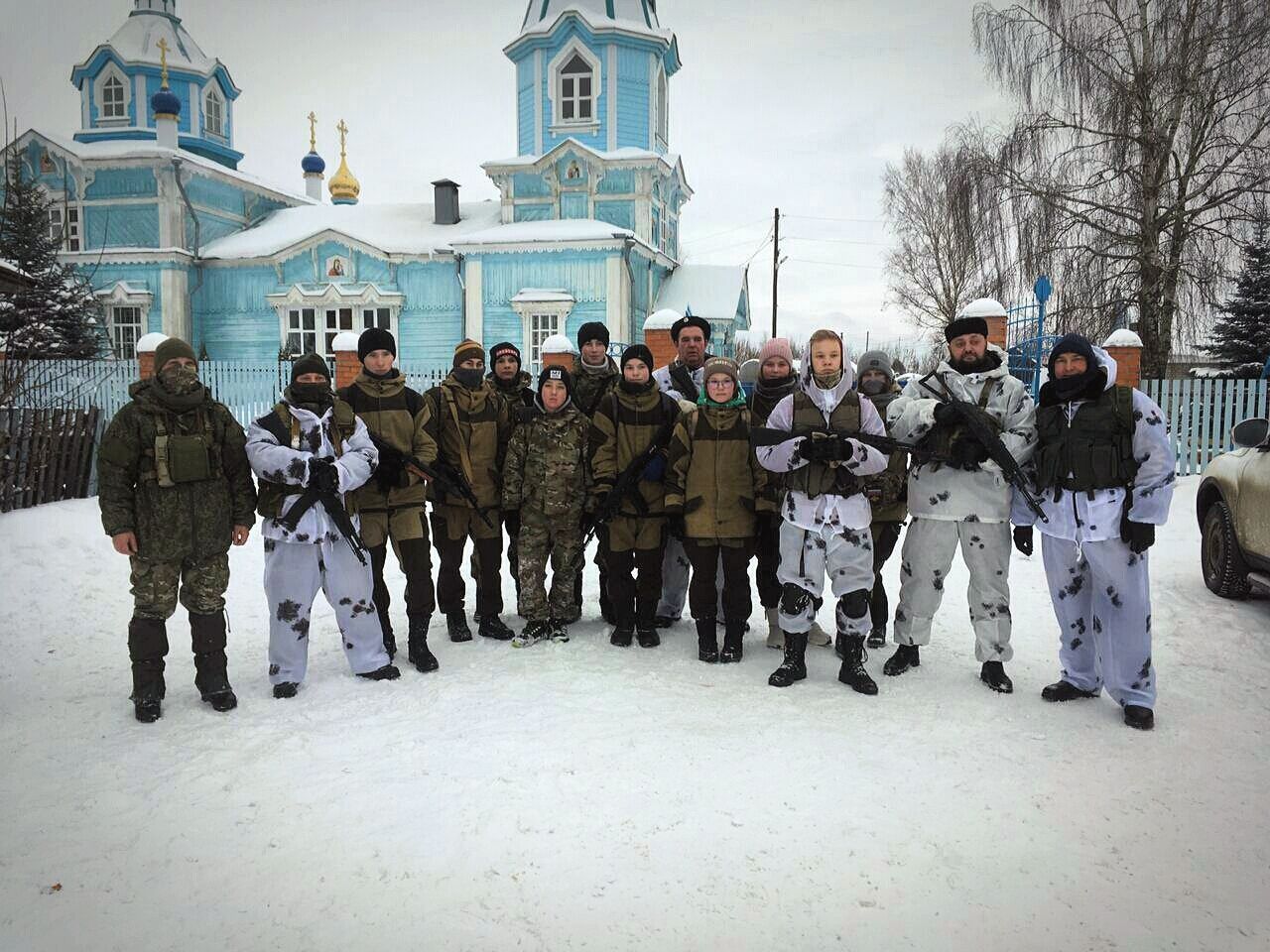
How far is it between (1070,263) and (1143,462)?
40.3 feet

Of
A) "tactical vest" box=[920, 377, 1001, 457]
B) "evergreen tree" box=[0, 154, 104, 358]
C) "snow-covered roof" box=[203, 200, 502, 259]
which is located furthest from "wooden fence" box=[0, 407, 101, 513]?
"snow-covered roof" box=[203, 200, 502, 259]

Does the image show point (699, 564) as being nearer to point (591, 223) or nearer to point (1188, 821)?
point (1188, 821)

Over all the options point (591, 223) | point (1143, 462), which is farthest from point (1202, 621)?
point (591, 223)

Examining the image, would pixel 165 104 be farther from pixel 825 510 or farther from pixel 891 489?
pixel 825 510

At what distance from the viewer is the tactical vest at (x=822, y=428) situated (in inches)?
173

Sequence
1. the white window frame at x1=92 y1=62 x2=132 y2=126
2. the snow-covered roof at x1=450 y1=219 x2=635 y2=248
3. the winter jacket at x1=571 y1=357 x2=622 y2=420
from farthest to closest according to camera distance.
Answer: the white window frame at x1=92 y1=62 x2=132 y2=126 → the snow-covered roof at x1=450 y1=219 x2=635 y2=248 → the winter jacket at x1=571 y1=357 x2=622 y2=420

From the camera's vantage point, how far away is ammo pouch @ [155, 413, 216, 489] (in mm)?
3971

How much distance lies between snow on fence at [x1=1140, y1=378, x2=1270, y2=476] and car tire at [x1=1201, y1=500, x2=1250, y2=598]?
604 centimetres

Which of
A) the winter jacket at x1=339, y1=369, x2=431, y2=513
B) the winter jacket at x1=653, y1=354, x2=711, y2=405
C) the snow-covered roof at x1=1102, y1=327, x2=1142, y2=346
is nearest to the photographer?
the winter jacket at x1=339, y1=369, x2=431, y2=513

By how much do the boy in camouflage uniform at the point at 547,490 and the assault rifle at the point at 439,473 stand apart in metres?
0.23

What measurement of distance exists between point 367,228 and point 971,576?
68.2 ft

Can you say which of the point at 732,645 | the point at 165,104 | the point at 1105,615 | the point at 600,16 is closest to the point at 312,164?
the point at 165,104

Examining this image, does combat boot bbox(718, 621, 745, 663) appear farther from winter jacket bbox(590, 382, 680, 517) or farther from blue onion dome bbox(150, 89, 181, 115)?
blue onion dome bbox(150, 89, 181, 115)

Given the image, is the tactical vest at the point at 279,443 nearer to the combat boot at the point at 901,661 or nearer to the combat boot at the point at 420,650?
the combat boot at the point at 420,650
